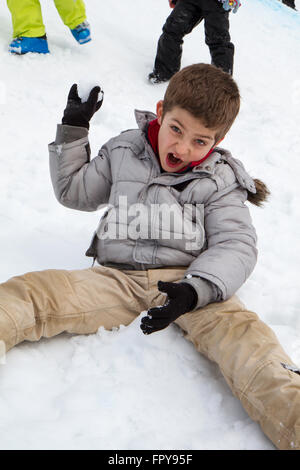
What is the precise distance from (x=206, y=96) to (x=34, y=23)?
102 inches

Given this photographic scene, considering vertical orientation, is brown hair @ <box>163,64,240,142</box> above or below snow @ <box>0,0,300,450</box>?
above

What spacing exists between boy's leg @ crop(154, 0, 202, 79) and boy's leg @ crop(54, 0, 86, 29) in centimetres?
69

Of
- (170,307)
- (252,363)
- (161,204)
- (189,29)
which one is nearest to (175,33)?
(189,29)

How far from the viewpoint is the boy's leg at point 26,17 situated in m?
3.59

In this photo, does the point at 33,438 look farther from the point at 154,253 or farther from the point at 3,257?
the point at 3,257

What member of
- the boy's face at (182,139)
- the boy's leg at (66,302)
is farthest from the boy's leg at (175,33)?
the boy's leg at (66,302)

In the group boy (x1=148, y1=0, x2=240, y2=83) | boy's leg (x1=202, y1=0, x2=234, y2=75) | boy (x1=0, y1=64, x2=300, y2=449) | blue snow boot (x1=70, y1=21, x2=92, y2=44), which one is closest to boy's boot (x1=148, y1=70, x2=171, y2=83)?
boy (x1=148, y1=0, x2=240, y2=83)

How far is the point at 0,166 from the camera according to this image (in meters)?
2.60

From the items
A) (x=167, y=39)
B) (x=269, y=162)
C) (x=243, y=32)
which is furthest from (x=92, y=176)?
(x=243, y=32)

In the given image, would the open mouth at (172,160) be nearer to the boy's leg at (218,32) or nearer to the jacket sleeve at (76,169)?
the jacket sleeve at (76,169)

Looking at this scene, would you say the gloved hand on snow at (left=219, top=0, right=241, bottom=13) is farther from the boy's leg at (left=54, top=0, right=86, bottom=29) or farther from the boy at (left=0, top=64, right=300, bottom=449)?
the boy at (left=0, top=64, right=300, bottom=449)

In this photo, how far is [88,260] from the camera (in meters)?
2.10

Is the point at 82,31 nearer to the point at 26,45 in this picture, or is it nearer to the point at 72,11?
the point at 72,11

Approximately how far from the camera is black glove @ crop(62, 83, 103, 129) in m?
1.77
